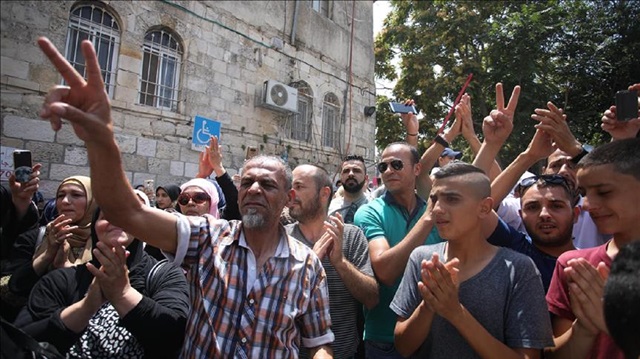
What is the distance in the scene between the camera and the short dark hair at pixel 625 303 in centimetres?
113

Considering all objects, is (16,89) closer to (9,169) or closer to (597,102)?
(9,169)

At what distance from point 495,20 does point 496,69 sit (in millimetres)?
1473

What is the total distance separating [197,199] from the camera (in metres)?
3.35

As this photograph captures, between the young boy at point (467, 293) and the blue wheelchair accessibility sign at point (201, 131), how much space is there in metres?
6.47

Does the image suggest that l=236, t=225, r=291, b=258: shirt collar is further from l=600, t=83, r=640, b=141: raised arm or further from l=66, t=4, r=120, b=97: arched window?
l=66, t=4, r=120, b=97: arched window

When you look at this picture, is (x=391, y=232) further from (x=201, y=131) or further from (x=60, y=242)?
(x=201, y=131)

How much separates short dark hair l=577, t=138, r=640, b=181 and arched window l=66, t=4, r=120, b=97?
696 cm

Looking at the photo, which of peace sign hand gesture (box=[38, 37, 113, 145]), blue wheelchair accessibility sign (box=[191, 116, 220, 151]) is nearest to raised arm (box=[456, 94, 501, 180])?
peace sign hand gesture (box=[38, 37, 113, 145])

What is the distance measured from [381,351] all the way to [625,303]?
1.60 meters

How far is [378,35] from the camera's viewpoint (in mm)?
14742

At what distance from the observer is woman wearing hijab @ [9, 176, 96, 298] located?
227 cm

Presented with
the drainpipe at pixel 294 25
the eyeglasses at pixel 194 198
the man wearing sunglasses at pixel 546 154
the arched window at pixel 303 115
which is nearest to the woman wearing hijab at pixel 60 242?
the eyeglasses at pixel 194 198

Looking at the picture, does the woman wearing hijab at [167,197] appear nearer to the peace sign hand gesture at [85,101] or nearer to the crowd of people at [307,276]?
the crowd of people at [307,276]

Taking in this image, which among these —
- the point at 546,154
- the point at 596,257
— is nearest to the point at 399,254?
the point at 596,257
